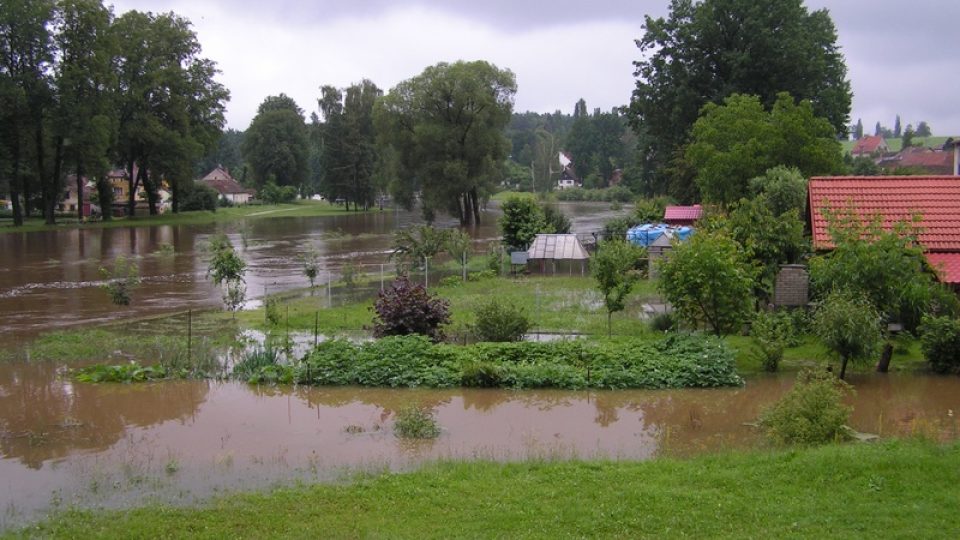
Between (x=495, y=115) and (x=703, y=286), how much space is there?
47.0 m

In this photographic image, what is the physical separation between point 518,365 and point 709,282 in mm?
4471

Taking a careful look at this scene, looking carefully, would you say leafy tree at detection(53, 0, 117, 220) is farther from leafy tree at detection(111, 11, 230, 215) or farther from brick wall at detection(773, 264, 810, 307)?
brick wall at detection(773, 264, 810, 307)

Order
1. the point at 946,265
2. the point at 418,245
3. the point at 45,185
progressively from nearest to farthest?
the point at 946,265
the point at 418,245
the point at 45,185

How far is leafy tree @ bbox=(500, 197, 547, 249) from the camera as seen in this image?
36.5 m

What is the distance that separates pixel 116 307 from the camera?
25.1 metres

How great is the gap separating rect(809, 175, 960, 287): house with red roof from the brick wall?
5.80 ft

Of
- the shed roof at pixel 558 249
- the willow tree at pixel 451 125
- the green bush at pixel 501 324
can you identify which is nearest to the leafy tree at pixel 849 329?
the green bush at pixel 501 324

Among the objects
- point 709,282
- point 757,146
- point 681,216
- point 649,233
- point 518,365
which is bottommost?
point 518,365

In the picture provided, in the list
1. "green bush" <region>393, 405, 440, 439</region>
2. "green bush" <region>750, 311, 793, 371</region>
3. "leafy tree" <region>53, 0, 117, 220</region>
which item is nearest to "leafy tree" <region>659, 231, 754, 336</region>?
"green bush" <region>750, 311, 793, 371</region>

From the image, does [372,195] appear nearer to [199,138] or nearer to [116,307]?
[199,138]

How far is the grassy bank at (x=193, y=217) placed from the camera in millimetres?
58438

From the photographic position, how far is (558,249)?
3225 centimetres

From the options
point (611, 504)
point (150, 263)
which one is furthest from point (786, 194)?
point (150, 263)

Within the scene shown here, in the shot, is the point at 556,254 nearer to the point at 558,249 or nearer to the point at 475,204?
the point at 558,249
